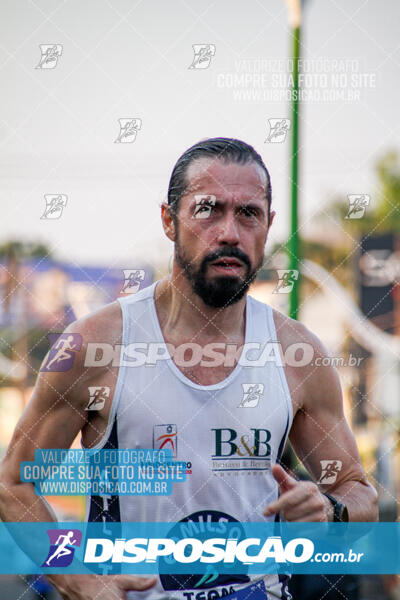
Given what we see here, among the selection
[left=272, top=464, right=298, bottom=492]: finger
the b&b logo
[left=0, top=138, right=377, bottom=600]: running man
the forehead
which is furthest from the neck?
the b&b logo

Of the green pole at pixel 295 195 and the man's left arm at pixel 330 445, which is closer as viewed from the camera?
the man's left arm at pixel 330 445

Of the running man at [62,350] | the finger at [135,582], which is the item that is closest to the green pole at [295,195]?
the running man at [62,350]

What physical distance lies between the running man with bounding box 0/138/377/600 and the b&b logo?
0.20ft

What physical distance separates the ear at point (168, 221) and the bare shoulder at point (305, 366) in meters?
0.44

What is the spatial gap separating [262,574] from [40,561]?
0.69 m

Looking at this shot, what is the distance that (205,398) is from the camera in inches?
72.2

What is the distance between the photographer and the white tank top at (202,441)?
180cm

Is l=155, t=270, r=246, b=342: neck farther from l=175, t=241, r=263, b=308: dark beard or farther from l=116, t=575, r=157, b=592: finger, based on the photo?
l=116, t=575, r=157, b=592: finger

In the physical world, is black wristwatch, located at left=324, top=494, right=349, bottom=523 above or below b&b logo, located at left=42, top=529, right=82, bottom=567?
above

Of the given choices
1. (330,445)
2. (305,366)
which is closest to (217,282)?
(305,366)

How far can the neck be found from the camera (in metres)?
1.93

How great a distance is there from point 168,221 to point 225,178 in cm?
25

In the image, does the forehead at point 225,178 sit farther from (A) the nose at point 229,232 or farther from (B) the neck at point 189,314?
(B) the neck at point 189,314

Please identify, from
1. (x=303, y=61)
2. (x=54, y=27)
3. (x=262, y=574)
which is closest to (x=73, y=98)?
(x=54, y=27)
